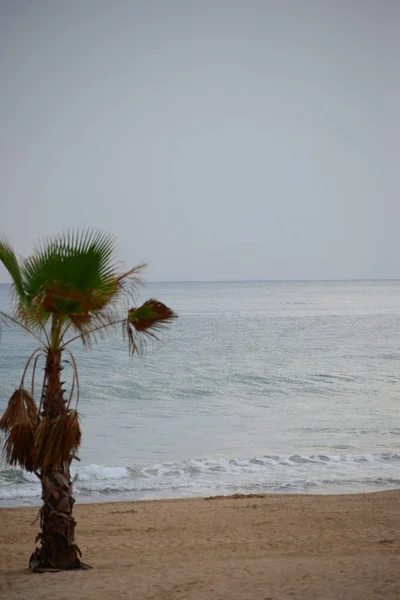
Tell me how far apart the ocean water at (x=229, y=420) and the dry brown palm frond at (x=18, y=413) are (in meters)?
6.35

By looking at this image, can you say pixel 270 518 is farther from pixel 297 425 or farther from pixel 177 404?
pixel 177 404

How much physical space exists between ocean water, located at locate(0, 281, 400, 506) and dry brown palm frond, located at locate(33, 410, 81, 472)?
20.8 ft

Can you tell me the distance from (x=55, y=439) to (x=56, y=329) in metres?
1.22

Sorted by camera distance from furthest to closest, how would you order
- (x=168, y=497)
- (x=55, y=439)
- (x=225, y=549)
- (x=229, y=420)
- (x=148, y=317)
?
(x=229, y=420) → (x=168, y=497) → (x=225, y=549) → (x=148, y=317) → (x=55, y=439)

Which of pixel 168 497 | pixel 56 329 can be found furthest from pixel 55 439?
pixel 168 497

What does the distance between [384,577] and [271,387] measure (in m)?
26.4

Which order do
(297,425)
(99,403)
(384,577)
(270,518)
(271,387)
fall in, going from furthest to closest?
(271,387), (99,403), (297,425), (270,518), (384,577)

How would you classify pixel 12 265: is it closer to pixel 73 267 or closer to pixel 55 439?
pixel 73 267

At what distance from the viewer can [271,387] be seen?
3422cm

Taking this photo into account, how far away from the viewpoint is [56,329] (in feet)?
27.1

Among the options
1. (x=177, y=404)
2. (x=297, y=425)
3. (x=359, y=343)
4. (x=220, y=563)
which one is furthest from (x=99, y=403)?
(x=359, y=343)

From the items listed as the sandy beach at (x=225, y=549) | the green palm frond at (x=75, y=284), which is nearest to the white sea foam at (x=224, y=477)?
the sandy beach at (x=225, y=549)

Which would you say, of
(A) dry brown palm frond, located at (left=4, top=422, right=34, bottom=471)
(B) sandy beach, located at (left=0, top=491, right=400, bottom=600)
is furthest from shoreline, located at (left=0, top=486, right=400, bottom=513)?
(A) dry brown palm frond, located at (left=4, top=422, right=34, bottom=471)

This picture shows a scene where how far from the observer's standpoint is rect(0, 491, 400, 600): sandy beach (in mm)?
7539
